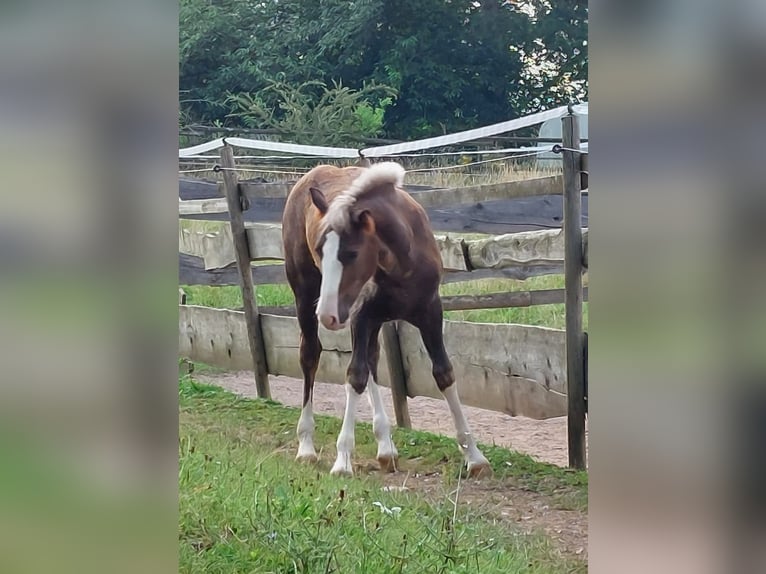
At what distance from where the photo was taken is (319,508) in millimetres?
2029

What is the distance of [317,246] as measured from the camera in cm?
215

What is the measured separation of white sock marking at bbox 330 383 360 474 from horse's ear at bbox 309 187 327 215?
52 cm

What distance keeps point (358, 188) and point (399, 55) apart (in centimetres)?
35

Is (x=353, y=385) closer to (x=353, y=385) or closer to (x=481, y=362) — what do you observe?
(x=353, y=385)

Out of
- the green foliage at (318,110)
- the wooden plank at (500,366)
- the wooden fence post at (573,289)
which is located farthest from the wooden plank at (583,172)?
the green foliage at (318,110)

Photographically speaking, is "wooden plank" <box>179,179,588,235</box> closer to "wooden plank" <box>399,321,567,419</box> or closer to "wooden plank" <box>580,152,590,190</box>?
"wooden plank" <box>580,152,590,190</box>

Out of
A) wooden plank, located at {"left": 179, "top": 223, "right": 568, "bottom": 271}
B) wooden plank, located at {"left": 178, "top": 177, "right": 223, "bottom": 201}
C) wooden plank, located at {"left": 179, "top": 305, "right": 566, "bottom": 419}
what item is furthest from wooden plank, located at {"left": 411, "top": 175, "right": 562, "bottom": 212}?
wooden plank, located at {"left": 178, "top": 177, "right": 223, "bottom": 201}

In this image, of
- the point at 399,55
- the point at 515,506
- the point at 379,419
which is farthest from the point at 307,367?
the point at 399,55

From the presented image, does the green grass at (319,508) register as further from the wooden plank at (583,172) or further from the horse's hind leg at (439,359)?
the wooden plank at (583,172)

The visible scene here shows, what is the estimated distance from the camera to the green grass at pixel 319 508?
1857 millimetres

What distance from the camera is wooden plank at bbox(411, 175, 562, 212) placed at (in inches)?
84.3
